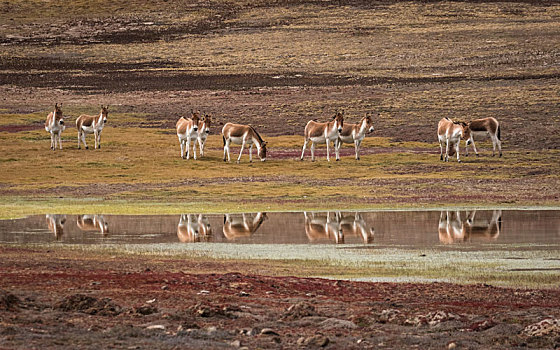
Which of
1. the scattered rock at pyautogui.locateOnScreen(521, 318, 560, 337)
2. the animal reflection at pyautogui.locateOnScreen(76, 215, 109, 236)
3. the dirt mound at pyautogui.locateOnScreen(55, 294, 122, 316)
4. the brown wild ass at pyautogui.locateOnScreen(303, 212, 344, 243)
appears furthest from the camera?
the animal reflection at pyautogui.locateOnScreen(76, 215, 109, 236)

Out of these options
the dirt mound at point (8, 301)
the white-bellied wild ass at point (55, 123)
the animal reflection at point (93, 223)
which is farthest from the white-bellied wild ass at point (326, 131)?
the dirt mound at point (8, 301)

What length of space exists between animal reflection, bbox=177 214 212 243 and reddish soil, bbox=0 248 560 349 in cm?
661

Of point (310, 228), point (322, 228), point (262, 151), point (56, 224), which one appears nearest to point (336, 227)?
point (322, 228)

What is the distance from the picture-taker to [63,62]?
375 feet

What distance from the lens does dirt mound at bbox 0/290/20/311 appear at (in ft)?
40.0

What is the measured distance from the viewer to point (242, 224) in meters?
26.5

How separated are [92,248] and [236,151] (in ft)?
104

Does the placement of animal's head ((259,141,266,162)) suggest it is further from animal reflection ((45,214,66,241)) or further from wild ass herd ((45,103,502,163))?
animal reflection ((45,214,66,241))

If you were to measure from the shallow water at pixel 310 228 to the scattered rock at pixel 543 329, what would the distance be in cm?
947

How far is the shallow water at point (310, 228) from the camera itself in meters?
22.6

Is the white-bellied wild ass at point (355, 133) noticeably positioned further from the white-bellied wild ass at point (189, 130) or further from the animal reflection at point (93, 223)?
the animal reflection at point (93, 223)

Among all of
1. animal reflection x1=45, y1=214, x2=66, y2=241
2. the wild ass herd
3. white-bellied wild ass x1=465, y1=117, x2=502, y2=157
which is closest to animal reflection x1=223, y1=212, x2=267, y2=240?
animal reflection x1=45, y1=214, x2=66, y2=241

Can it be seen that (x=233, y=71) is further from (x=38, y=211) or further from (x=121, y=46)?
(x=38, y=211)

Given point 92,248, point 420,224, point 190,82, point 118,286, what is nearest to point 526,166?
point 420,224
